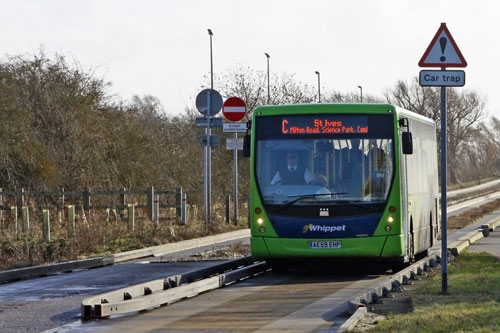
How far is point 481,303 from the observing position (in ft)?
44.1

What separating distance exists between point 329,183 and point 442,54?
182 inches

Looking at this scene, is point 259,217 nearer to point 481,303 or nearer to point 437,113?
point 481,303

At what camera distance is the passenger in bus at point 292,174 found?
62.8 ft

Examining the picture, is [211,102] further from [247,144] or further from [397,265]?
[397,265]

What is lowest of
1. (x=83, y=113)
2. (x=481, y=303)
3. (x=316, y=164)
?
(x=481, y=303)

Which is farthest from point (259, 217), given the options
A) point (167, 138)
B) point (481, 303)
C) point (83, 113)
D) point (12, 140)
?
point (167, 138)

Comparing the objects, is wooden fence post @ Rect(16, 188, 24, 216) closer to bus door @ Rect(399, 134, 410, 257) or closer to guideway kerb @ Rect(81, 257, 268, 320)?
guideway kerb @ Rect(81, 257, 268, 320)

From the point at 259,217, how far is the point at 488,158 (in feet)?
463

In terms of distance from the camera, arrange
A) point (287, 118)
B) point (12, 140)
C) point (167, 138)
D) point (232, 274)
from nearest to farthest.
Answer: point (232, 274)
point (287, 118)
point (12, 140)
point (167, 138)

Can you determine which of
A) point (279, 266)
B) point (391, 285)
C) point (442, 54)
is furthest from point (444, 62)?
point (279, 266)

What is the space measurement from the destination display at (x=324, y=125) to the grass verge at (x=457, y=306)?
2.92 meters

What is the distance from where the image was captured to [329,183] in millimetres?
19078

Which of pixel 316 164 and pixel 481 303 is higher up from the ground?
pixel 316 164

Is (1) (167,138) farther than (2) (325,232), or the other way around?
(1) (167,138)
